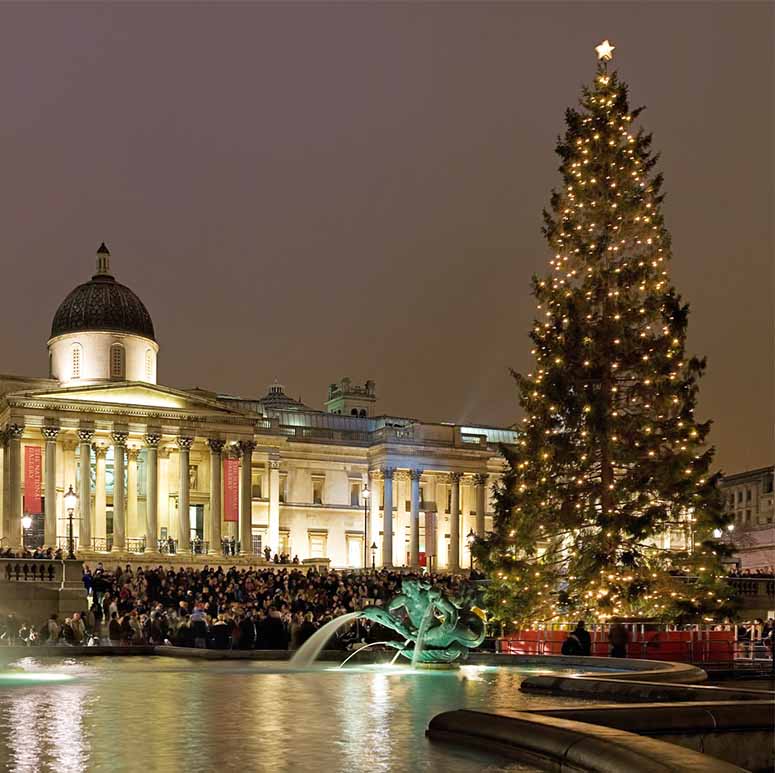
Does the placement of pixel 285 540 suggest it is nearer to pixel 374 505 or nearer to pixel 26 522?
pixel 374 505

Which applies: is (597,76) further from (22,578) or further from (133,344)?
(133,344)

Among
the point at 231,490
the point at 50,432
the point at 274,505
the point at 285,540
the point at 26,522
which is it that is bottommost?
the point at 285,540

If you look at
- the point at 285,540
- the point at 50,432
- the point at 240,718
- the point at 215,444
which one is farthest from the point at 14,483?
the point at 240,718

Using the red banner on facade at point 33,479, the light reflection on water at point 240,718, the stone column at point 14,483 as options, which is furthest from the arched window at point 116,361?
the light reflection on water at point 240,718

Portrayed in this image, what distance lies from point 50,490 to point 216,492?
32.4 feet

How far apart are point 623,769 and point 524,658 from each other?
14605 millimetres

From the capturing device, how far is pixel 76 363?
254ft

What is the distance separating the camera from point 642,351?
27906 mm

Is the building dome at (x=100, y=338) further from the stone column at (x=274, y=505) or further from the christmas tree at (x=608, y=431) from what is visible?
the christmas tree at (x=608, y=431)

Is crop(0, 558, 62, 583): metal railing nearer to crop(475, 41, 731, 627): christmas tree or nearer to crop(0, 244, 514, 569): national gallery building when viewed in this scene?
crop(475, 41, 731, 627): christmas tree

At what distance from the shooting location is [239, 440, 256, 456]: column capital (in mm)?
75562

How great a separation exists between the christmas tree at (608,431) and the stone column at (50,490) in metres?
45.1

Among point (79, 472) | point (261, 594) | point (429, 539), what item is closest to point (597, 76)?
point (261, 594)

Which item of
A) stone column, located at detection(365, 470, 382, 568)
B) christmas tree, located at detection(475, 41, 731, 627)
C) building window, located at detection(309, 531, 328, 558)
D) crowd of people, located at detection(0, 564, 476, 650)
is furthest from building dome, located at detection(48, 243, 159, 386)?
christmas tree, located at detection(475, 41, 731, 627)
